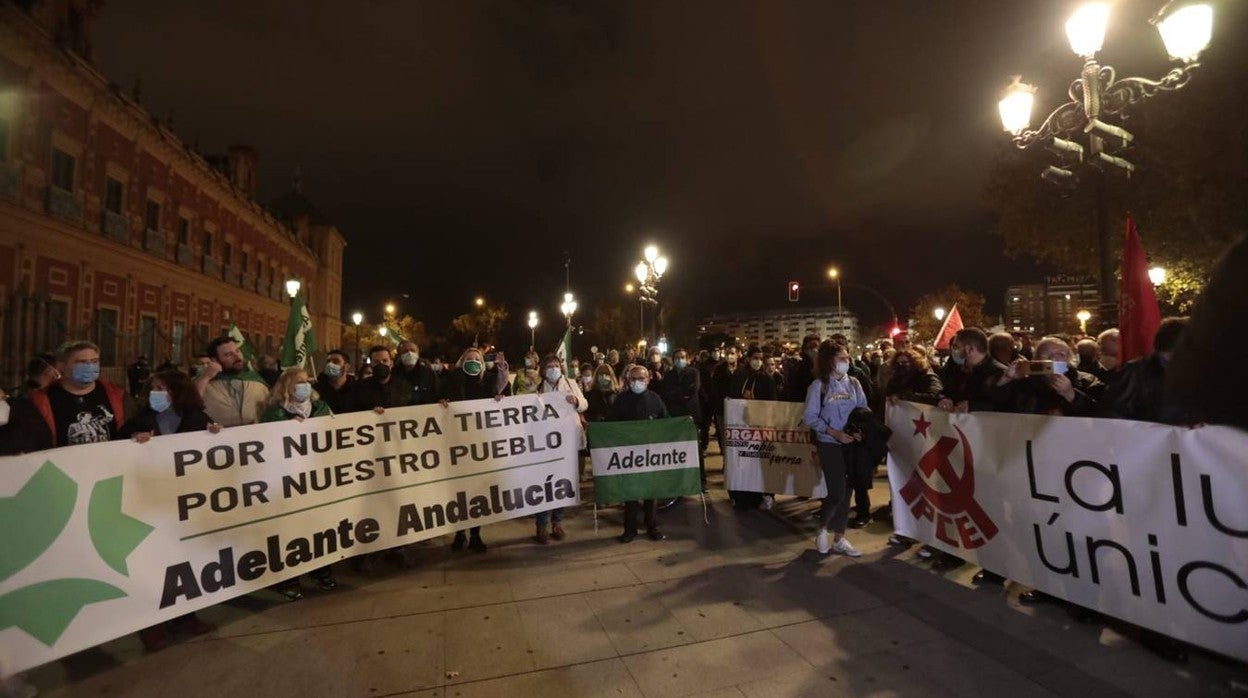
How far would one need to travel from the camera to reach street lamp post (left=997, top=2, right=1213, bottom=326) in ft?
21.5

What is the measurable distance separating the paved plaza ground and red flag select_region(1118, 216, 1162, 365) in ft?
7.00

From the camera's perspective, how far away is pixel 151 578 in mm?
3988

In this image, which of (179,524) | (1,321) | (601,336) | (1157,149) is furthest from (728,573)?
(601,336)

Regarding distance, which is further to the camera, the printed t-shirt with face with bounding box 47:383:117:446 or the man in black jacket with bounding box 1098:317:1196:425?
the printed t-shirt with face with bounding box 47:383:117:446

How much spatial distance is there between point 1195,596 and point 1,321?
2380cm

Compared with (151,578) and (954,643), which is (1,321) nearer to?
(151,578)

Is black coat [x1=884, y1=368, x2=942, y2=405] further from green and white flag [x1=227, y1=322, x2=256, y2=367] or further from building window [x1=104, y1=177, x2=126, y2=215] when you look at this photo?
building window [x1=104, y1=177, x2=126, y2=215]

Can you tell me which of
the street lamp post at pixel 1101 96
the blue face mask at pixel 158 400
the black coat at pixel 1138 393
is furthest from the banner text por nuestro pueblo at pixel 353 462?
the street lamp post at pixel 1101 96

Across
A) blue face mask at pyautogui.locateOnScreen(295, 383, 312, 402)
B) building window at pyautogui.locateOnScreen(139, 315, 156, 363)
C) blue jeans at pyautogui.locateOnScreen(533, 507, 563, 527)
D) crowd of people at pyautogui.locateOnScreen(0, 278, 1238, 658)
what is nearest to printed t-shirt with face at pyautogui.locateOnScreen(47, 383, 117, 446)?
crowd of people at pyautogui.locateOnScreen(0, 278, 1238, 658)

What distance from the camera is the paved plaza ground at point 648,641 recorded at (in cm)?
353

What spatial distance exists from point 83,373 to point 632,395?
4609mm

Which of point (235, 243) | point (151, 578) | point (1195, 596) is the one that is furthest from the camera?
point (235, 243)

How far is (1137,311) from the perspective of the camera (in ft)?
16.2

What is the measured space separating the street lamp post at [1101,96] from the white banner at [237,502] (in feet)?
23.4
